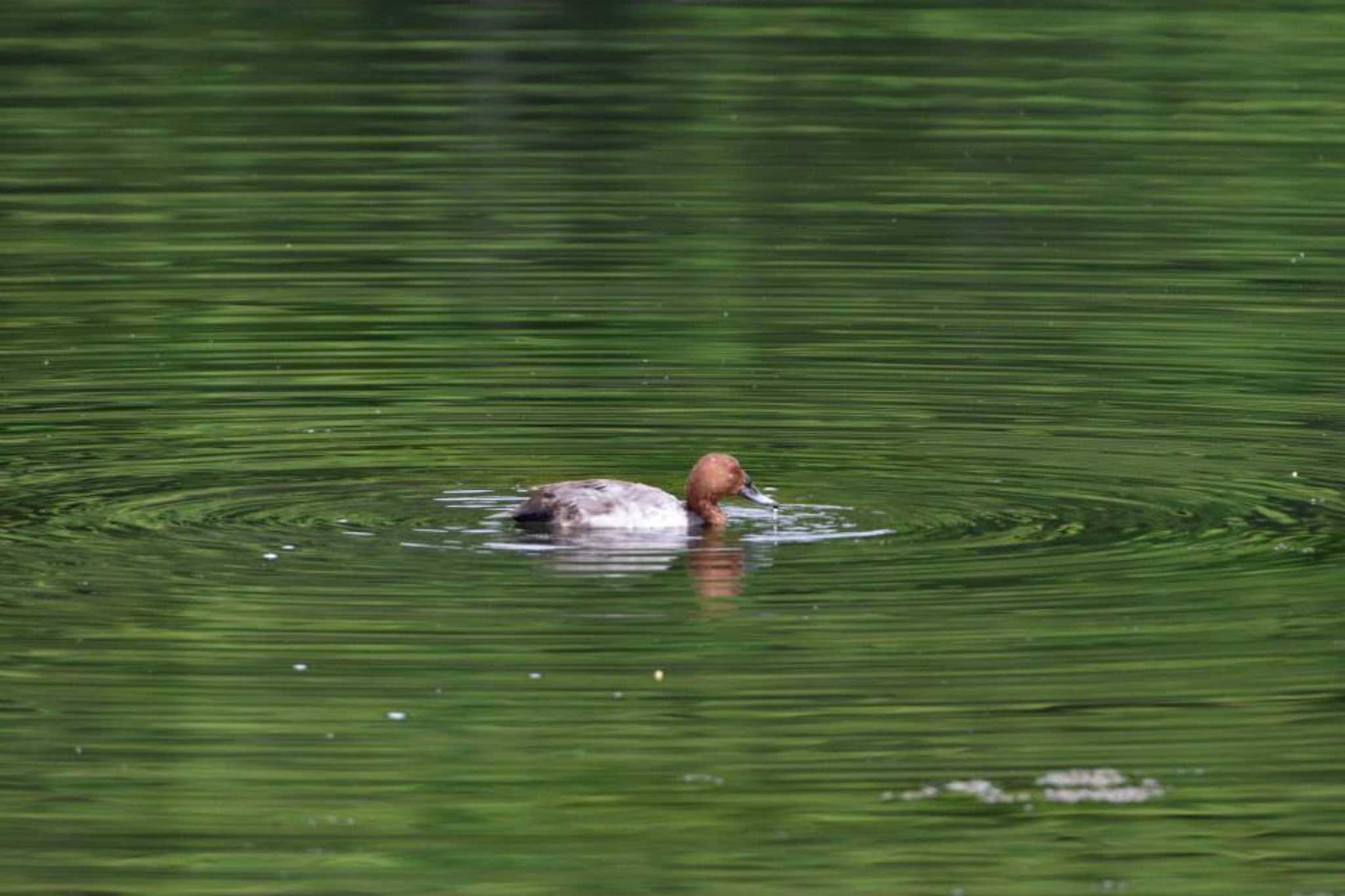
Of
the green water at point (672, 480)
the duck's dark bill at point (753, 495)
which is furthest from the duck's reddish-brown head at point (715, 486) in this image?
the green water at point (672, 480)

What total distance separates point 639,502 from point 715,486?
36cm

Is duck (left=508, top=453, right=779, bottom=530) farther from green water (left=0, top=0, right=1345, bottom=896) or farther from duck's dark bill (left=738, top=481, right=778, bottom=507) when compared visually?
green water (left=0, top=0, right=1345, bottom=896)

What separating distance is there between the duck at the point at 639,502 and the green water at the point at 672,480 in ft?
0.43

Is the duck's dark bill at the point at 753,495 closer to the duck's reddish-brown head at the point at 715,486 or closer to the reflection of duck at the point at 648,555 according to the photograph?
the duck's reddish-brown head at the point at 715,486

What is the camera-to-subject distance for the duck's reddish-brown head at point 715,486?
40.2ft

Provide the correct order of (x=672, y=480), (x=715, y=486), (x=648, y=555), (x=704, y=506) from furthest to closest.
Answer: (x=672, y=480) < (x=704, y=506) < (x=715, y=486) < (x=648, y=555)

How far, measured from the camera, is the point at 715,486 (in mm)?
12266

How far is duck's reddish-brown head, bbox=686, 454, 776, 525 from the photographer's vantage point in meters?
12.2

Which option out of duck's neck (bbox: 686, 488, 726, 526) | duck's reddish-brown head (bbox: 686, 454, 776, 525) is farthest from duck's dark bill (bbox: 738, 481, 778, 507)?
duck's neck (bbox: 686, 488, 726, 526)

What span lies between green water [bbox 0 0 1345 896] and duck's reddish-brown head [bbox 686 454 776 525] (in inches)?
5.5

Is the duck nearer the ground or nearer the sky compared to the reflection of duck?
nearer the sky

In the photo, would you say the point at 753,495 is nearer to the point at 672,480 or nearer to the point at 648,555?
the point at 648,555

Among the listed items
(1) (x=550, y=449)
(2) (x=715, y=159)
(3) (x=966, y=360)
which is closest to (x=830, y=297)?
(3) (x=966, y=360)

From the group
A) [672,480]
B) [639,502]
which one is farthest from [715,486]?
[672,480]
